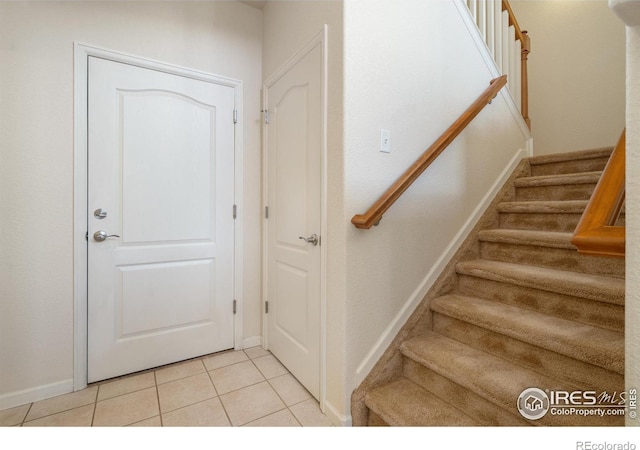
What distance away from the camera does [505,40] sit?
8.59 ft

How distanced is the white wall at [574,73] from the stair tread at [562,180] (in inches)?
50.7

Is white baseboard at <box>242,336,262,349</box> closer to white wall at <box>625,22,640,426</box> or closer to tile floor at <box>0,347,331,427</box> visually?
tile floor at <box>0,347,331,427</box>

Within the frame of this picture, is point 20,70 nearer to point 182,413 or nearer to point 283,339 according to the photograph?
point 182,413

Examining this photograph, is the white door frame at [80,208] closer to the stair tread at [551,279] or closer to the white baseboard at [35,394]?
the white baseboard at [35,394]

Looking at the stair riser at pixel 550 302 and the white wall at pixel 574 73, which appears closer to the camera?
the stair riser at pixel 550 302

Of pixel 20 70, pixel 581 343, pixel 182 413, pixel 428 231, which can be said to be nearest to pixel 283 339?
pixel 182 413

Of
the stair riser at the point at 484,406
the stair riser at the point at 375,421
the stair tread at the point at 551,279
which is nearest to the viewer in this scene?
the stair riser at the point at 484,406

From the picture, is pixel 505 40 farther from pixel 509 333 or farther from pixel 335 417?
pixel 335 417

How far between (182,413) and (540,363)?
1733 mm

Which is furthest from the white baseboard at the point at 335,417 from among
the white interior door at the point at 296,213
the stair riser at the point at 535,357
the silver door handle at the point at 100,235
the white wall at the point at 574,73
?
the white wall at the point at 574,73

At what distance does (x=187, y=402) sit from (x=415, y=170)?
5.82 feet

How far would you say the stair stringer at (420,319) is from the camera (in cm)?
149

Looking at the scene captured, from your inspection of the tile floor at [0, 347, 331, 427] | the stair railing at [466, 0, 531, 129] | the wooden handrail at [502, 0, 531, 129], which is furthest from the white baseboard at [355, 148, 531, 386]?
the stair railing at [466, 0, 531, 129]

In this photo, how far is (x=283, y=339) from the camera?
210 centimetres
